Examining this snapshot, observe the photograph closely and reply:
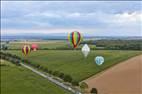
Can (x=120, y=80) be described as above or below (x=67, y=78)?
above

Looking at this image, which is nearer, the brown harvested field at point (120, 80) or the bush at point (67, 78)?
the brown harvested field at point (120, 80)

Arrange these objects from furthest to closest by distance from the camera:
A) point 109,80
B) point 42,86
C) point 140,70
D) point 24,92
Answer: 1. point 140,70
2. point 109,80
3. point 42,86
4. point 24,92

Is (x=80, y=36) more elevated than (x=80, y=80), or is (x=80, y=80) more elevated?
(x=80, y=36)

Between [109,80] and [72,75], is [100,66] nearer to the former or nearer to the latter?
[72,75]

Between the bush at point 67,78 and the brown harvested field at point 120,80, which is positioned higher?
the brown harvested field at point 120,80

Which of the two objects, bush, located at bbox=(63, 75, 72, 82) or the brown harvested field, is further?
bush, located at bbox=(63, 75, 72, 82)

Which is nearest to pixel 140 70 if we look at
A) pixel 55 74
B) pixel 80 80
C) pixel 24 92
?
pixel 80 80

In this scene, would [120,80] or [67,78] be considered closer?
[120,80]

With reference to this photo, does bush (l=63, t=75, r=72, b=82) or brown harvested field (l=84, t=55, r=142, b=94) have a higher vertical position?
brown harvested field (l=84, t=55, r=142, b=94)
